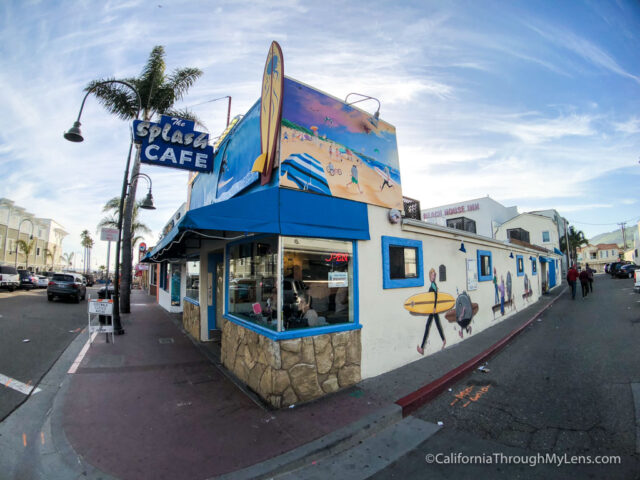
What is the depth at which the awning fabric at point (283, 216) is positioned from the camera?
390 cm

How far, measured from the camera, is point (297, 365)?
434 centimetres

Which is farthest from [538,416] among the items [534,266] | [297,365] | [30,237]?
[30,237]

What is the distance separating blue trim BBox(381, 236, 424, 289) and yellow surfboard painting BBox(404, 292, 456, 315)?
12.7 inches

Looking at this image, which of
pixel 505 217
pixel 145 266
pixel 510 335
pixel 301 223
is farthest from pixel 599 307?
pixel 145 266

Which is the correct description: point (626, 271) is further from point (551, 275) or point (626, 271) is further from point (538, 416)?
point (538, 416)

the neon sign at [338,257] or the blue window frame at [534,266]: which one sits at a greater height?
the neon sign at [338,257]

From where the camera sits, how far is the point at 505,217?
38.7 meters

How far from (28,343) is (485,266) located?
13148 millimetres

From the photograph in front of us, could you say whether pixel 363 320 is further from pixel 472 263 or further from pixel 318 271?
pixel 472 263

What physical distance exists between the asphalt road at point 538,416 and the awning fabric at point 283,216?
3.07m

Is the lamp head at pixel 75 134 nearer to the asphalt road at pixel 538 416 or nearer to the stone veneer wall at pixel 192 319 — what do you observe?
the stone veneer wall at pixel 192 319

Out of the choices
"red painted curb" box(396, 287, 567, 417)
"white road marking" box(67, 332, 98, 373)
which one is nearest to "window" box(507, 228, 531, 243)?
"red painted curb" box(396, 287, 567, 417)

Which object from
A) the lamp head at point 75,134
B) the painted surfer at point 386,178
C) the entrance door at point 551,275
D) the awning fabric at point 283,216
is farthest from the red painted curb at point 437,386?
the entrance door at point 551,275

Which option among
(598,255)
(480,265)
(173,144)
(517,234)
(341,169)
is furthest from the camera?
(598,255)
